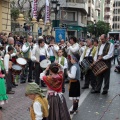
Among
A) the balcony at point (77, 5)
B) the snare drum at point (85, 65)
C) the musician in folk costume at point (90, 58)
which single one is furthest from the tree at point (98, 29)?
the snare drum at point (85, 65)

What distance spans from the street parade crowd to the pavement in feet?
1.09

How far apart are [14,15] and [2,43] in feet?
101

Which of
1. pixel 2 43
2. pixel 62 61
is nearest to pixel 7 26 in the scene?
pixel 2 43

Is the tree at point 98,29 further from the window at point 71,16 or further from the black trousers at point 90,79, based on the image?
the black trousers at point 90,79

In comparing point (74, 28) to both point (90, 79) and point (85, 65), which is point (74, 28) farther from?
point (85, 65)

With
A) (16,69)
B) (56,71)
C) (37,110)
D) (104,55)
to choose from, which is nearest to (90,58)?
(104,55)

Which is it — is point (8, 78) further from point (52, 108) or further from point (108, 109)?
point (52, 108)

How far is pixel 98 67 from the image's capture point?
11.5 metres

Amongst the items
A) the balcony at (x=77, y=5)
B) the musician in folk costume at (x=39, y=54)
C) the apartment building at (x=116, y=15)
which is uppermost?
the apartment building at (x=116, y=15)

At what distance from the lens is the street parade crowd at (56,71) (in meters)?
6.26

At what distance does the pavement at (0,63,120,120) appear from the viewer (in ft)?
27.6

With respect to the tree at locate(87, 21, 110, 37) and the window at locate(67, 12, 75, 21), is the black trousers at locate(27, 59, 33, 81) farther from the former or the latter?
the tree at locate(87, 21, 110, 37)

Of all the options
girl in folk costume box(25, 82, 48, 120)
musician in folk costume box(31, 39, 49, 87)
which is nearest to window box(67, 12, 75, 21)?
musician in folk costume box(31, 39, 49, 87)

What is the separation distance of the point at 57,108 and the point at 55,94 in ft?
0.82
